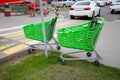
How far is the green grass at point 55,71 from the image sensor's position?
422 cm

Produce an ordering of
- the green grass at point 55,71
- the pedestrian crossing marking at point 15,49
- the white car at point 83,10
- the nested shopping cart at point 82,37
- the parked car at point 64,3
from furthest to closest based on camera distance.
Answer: the parked car at point 64,3
the white car at point 83,10
the pedestrian crossing marking at point 15,49
the nested shopping cart at point 82,37
the green grass at point 55,71

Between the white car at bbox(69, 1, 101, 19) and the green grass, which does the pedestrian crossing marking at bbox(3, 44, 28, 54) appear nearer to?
the green grass

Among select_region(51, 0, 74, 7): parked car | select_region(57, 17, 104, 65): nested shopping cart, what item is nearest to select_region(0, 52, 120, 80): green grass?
select_region(57, 17, 104, 65): nested shopping cart

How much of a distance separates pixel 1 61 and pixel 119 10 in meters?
17.0

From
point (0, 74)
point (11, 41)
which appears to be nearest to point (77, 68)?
point (0, 74)

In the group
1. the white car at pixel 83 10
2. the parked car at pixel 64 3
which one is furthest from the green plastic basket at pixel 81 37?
the parked car at pixel 64 3

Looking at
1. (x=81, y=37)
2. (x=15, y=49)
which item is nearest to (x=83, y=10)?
(x=15, y=49)

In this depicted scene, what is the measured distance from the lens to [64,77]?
4223mm

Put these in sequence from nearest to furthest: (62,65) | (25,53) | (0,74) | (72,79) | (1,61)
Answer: (72,79) < (0,74) < (62,65) < (1,61) < (25,53)

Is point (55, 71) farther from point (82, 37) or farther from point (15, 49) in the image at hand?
point (15, 49)

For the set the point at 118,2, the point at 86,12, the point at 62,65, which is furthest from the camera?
the point at 118,2

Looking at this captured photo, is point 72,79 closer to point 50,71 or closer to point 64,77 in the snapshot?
point 64,77

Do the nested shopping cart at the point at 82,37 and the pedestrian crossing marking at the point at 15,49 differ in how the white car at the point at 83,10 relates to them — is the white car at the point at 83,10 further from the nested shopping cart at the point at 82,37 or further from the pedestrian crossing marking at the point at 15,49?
the nested shopping cart at the point at 82,37

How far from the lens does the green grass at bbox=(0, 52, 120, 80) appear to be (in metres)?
4.22
